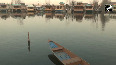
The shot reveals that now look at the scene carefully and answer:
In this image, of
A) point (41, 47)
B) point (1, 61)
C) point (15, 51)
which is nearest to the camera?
point (1, 61)

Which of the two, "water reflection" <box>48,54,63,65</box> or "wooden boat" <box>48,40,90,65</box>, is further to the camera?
"water reflection" <box>48,54,63,65</box>

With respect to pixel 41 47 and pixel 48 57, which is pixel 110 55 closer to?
pixel 48 57

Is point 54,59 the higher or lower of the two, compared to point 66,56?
lower

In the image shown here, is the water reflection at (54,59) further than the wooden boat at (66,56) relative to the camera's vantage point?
Yes

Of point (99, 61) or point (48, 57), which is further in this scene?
point (48, 57)

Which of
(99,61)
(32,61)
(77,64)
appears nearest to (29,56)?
(32,61)

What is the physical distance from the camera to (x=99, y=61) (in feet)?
70.7

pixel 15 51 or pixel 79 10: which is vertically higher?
pixel 79 10

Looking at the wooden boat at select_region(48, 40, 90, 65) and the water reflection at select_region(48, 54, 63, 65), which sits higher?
the wooden boat at select_region(48, 40, 90, 65)

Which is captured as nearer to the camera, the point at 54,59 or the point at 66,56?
the point at 66,56

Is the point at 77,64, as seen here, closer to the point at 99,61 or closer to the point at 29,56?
the point at 99,61

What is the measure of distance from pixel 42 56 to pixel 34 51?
3.25m

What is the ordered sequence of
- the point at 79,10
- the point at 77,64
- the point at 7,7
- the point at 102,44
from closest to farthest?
the point at 77,64 < the point at 102,44 < the point at 79,10 < the point at 7,7

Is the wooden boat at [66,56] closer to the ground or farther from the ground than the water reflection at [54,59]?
farther from the ground
